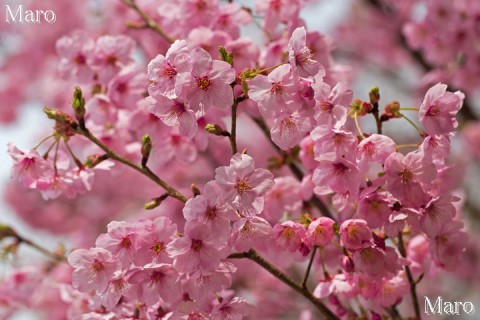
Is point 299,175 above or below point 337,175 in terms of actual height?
below

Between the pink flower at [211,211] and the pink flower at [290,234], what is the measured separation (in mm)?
181

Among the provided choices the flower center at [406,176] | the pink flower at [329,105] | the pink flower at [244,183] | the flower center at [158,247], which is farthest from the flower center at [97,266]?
the flower center at [406,176]

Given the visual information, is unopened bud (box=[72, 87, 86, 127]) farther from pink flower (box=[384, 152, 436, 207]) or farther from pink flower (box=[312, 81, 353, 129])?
pink flower (box=[384, 152, 436, 207])

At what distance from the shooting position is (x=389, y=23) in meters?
4.26

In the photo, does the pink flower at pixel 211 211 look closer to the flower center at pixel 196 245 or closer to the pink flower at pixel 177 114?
the flower center at pixel 196 245

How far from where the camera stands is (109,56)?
6.14ft

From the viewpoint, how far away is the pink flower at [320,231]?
4.33 ft

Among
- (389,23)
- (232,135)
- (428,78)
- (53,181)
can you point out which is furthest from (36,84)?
(232,135)

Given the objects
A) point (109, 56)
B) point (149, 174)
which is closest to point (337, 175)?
point (149, 174)

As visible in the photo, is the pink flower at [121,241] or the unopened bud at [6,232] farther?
the unopened bud at [6,232]

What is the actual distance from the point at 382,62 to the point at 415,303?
14.5 feet

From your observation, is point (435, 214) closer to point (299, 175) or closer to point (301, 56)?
point (301, 56)

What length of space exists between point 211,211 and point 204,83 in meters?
0.28

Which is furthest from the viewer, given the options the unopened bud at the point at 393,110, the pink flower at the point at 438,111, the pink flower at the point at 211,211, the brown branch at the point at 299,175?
the brown branch at the point at 299,175
